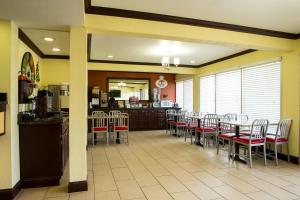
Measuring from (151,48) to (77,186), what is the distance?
3.85 meters

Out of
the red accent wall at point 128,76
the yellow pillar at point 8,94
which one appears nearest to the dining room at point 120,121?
the yellow pillar at point 8,94

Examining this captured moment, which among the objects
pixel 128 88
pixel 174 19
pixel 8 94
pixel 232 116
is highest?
pixel 174 19

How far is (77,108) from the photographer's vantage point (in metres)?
2.99

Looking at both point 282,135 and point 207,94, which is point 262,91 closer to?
point 282,135

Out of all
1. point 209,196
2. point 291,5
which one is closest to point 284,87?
point 291,5

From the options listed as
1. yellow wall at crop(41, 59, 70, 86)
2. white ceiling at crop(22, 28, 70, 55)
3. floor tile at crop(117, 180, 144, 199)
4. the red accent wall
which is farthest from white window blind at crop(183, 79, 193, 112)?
floor tile at crop(117, 180, 144, 199)

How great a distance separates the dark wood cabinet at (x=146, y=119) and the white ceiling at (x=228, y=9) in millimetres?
5494

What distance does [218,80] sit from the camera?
22.5 ft

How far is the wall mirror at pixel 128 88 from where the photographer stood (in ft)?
29.0

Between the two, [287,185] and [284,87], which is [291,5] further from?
[287,185]

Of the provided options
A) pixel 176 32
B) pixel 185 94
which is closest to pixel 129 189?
pixel 176 32

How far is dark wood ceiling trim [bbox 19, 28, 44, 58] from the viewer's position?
148 inches

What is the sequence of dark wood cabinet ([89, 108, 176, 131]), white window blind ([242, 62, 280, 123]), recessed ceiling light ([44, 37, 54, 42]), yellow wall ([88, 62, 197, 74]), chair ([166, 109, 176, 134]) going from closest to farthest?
1. recessed ceiling light ([44, 37, 54, 42])
2. white window blind ([242, 62, 280, 123])
3. yellow wall ([88, 62, 197, 74])
4. chair ([166, 109, 176, 134])
5. dark wood cabinet ([89, 108, 176, 131])

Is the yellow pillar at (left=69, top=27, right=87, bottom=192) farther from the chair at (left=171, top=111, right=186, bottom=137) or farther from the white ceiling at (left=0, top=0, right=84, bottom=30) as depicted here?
the chair at (left=171, top=111, right=186, bottom=137)
